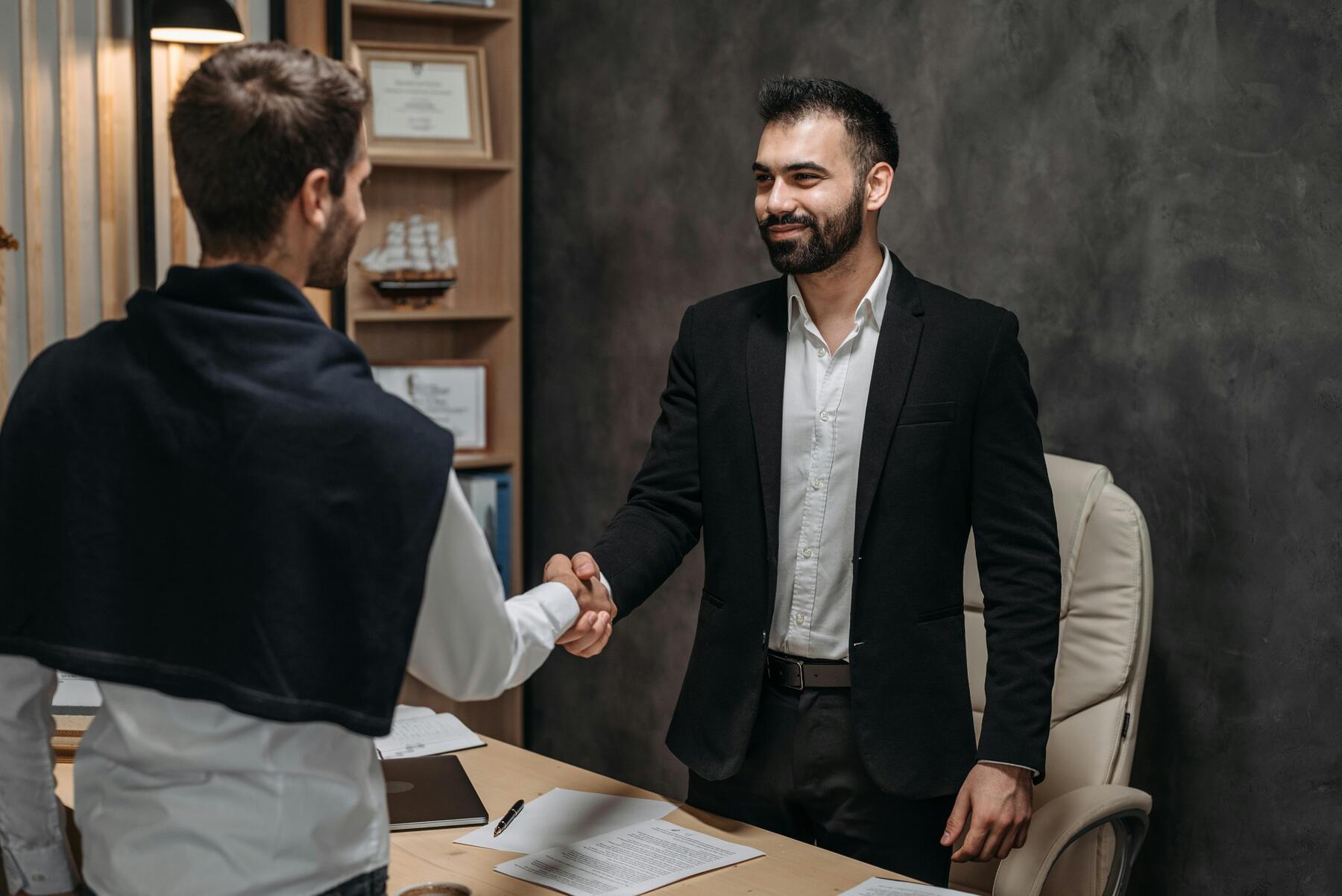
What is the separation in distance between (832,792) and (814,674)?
19 centimetres

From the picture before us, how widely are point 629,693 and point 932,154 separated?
1827mm

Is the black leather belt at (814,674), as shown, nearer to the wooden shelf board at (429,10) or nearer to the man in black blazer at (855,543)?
the man in black blazer at (855,543)

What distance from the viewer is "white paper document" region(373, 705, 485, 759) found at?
2.19 m

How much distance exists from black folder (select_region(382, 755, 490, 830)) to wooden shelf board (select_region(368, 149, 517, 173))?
6.50 ft

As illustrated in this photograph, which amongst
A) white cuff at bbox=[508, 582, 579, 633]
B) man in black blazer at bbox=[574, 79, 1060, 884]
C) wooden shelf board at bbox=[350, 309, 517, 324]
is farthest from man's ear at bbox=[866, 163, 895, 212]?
wooden shelf board at bbox=[350, 309, 517, 324]

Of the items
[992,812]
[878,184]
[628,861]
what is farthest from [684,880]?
[878,184]

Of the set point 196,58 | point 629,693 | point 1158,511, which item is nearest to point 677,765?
point 629,693

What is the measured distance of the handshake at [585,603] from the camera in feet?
6.28

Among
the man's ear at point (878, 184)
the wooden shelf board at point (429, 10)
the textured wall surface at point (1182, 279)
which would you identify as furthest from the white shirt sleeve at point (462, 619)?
the wooden shelf board at point (429, 10)

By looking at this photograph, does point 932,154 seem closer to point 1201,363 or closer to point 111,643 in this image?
point 1201,363

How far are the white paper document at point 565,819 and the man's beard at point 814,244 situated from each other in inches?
35.1

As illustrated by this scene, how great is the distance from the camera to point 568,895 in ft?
5.24

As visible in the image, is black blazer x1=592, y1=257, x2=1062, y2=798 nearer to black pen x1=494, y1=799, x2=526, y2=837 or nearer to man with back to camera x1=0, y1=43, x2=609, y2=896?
black pen x1=494, y1=799, x2=526, y2=837

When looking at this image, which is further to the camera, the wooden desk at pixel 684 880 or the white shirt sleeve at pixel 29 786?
the wooden desk at pixel 684 880
